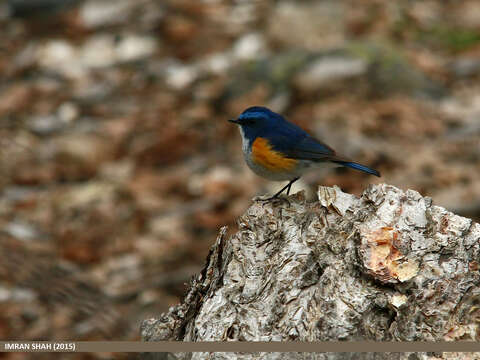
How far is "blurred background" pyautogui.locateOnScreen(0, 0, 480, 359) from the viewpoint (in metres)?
6.16

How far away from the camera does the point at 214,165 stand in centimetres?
739

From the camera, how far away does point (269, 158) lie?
173 inches

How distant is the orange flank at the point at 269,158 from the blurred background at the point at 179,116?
1.58m

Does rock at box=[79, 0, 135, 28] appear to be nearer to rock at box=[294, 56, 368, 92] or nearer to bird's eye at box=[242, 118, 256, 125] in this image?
rock at box=[294, 56, 368, 92]

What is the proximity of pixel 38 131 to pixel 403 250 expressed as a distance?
6.27 meters

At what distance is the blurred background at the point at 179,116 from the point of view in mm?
6164

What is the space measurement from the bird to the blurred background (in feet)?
5.13

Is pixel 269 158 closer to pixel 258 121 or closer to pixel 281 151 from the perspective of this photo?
pixel 281 151

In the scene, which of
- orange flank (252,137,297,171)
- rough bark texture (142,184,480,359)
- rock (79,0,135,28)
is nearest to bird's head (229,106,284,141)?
orange flank (252,137,297,171)

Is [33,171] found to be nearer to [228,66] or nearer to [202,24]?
[228,66]

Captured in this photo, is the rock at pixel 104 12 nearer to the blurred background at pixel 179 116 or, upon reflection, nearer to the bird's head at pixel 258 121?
the blurred background at pixel 179 116

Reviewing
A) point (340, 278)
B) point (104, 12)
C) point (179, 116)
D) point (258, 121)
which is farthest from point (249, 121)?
point (104, 12)

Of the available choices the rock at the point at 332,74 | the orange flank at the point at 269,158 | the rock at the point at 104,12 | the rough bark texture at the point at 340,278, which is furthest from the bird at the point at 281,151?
the rock at the point at 104,12

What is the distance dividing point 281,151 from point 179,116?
4062 mm
